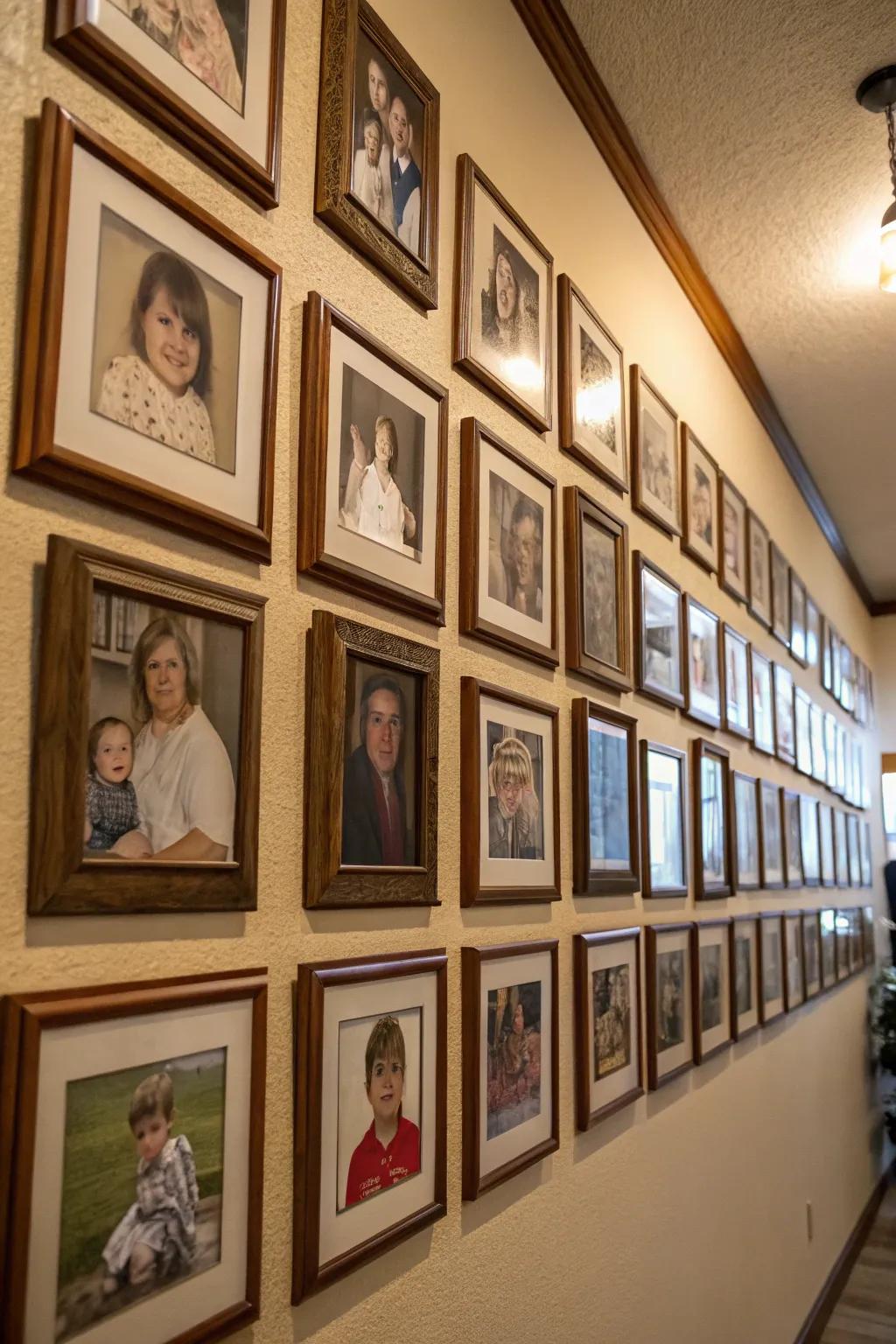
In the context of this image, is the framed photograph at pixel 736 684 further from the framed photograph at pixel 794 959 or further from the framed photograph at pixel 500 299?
the framed photograph at pixel 500 299

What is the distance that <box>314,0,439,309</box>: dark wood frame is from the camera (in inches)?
53.6

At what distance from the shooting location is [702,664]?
295cm

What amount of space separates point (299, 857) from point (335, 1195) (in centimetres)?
39

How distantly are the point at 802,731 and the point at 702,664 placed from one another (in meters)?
1.60

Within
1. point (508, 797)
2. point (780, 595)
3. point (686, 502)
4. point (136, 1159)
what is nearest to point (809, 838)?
point (780, 595)

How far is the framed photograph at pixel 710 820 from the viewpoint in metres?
2.78

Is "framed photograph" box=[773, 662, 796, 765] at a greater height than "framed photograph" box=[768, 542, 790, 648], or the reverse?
"framed photograph" box=[768, 542, 790, 648]

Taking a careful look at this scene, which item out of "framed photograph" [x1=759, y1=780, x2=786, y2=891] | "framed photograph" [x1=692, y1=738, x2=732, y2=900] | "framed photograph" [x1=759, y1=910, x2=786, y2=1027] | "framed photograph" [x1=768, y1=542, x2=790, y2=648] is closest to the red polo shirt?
"framed photograph" [x1=692, y1=738, x2=732, y2=900]

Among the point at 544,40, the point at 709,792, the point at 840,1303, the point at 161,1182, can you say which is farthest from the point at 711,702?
the point at 840,1303

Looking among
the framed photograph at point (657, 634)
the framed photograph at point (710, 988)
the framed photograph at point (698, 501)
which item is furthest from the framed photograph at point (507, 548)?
the framed photograph at point (710, 988)

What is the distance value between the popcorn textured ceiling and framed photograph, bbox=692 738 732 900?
4.12 ft

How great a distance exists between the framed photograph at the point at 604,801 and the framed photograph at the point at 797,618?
7.16 ft

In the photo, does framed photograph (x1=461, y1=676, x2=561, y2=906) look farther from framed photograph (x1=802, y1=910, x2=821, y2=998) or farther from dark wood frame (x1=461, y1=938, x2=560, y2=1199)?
framed photograph (x1=802, y1=910, x2=821, y2=998)

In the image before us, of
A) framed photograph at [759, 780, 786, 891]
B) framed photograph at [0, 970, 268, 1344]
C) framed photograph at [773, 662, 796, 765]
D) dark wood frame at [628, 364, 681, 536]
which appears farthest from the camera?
framed photograph at [773, 662, 796, 765]
